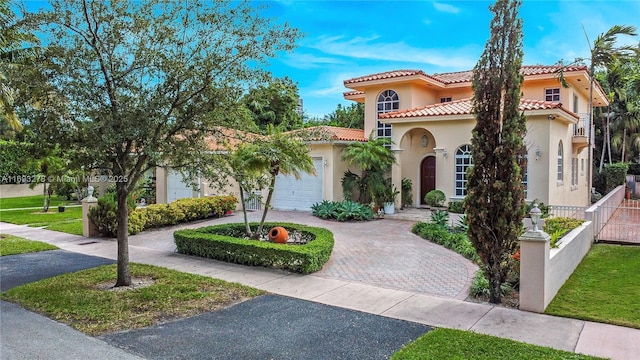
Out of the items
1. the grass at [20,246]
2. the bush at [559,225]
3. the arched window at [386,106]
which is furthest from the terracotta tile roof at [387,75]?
the grass at [20,246]

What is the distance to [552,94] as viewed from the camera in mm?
20344

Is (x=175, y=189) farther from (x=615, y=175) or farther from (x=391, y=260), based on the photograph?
(x=615, y=175)

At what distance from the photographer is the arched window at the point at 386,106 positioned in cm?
2145

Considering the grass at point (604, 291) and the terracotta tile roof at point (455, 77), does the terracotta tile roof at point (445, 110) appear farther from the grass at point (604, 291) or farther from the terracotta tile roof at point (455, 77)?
the grass at point (604, 291)

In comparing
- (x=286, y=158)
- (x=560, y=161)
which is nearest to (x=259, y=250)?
(x=286, y=158)

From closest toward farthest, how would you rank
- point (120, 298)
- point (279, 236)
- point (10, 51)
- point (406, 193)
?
point (120, 298)
point (279, 236)
point (10, 51)
point (406, 193)

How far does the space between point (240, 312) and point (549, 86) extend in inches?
755

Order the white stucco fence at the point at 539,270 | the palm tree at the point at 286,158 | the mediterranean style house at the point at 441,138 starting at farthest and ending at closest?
the mediterranean style house at the point at 441,138 < the palm tree at the point at 286,158 < the white stucco fence at the point at 539,270

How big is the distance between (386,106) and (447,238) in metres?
10.4

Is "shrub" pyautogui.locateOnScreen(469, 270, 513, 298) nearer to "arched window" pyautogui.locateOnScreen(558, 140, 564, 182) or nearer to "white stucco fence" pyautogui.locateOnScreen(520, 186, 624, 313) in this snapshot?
"white stucco fence" pyautogui.locateOnScreen(520, 186, 624, 313)

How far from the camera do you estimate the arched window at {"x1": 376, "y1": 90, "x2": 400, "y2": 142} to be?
21453 millimetres

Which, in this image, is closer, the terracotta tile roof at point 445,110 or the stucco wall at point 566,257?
the stucco wall at point 566,257

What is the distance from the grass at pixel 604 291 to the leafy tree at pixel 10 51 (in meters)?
10.3

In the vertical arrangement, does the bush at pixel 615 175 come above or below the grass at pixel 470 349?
above
